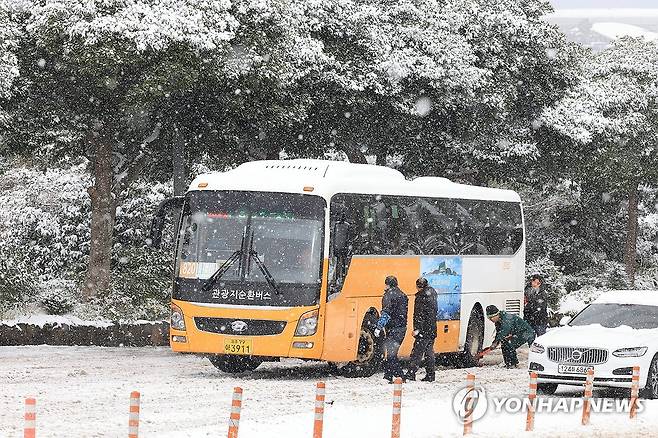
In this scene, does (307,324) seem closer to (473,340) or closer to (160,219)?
(160,219)

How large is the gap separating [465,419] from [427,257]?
1080cm

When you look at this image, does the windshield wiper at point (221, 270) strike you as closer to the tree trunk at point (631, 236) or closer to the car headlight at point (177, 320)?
the car headlight at point (177, 320)

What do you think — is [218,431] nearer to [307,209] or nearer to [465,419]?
[465,419]

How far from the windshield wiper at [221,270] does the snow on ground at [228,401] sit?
150 cm

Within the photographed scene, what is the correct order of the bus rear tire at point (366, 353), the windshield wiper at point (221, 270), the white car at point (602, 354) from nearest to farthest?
the white car at point (602, 354) < the windshield wiper at point (221, 270) < the bus rear tire at point (366, 353)

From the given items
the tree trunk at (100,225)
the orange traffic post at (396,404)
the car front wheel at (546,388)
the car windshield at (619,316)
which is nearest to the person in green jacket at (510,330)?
the car windshield at (619,316)

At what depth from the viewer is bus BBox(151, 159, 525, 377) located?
72.9ft

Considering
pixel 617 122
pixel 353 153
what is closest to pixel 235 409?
pixel 353 153

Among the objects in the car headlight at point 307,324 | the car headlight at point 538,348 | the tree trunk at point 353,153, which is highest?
the tree trunk at point 353,153

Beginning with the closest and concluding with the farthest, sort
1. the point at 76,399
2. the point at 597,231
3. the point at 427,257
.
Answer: the point at 76,399
the point at 427,257
the point at 597,231

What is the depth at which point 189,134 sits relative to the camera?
1379 inches

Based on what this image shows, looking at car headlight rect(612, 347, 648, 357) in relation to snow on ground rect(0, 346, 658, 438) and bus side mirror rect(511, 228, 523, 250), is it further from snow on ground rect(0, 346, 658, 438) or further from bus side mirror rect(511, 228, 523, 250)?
bus side mirror rect(511, 228, 523, 250)

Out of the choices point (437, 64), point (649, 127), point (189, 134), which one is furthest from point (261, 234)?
point (649, 127)

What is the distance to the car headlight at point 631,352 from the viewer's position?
2055cm
